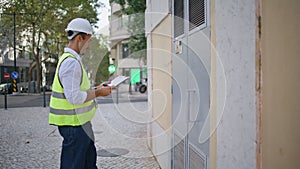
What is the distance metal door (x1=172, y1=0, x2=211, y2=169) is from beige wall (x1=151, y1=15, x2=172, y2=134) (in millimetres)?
353

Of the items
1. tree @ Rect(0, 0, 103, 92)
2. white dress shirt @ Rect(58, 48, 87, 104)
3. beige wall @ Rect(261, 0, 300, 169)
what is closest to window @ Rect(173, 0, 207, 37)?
beige wall @ Rect(261, 0, 300, 169)

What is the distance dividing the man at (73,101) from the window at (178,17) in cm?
89

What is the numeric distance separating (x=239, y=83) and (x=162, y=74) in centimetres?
266

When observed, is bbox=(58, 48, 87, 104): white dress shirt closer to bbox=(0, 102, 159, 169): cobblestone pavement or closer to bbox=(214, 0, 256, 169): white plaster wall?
bbox=(214, 0, 256, 169): white plaster wall

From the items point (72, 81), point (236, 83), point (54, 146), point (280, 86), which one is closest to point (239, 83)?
point (236, 83)

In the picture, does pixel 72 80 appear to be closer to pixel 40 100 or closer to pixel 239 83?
pixel 239 83

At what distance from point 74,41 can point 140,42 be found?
38.6 ft

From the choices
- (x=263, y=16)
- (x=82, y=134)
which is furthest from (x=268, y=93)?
(x=82, y=134)

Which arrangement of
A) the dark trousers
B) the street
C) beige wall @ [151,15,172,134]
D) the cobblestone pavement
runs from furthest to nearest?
1. the street
2. the cobblestone pavement
3. beige wall @ [151,15,172,134]
4. the dark trousers

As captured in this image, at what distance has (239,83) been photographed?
1.68 meters

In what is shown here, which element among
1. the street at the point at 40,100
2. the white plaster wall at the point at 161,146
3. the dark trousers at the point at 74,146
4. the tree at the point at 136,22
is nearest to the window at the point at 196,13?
the dark trousers at the point at 74,146

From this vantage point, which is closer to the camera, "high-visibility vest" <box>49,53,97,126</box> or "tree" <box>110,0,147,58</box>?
"high-visibility vest" <box>49,53,97,126</box>

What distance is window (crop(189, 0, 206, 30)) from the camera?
2.34m

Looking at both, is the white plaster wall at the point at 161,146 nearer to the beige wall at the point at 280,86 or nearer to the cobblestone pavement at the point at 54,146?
the cobblestone pavement at the point at 54,146
